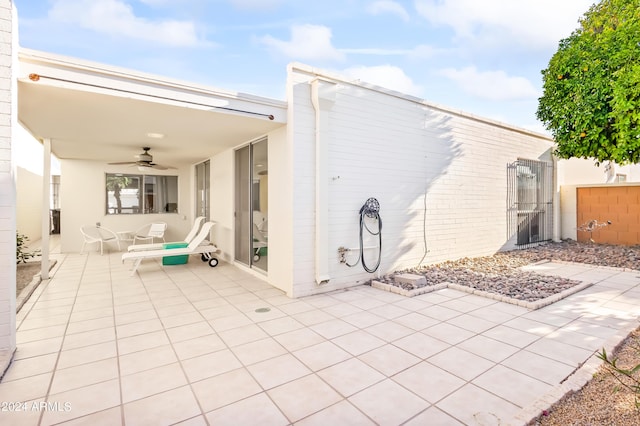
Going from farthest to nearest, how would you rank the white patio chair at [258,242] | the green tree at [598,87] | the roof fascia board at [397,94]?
the white patio chair at [258,242]
the green tree at [598,87]
the roof fascia board at [397,94]

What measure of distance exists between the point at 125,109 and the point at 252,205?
247cm

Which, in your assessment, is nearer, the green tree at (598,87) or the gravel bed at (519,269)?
the gravel bed at (519,269)

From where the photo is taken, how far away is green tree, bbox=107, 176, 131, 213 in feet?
28.4

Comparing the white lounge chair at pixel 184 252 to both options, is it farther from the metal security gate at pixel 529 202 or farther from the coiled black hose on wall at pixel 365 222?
the metal security gate at pixel 529 202

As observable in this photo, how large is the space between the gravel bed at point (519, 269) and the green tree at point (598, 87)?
2220mm

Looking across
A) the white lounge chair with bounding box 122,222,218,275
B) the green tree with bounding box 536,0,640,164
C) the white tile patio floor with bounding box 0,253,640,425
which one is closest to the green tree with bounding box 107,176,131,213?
the white lounge chair with bounding box 122,222,218,275

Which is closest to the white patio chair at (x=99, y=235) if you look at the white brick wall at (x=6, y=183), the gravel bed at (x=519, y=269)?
the white brick wall at (x=6, y=183)

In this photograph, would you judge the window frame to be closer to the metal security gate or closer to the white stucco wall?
the white stucco wall

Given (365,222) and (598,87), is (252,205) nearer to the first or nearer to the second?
(365,222)

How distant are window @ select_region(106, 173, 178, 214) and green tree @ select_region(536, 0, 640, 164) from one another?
31.2 ft

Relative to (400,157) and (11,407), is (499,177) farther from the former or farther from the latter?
(11,407)

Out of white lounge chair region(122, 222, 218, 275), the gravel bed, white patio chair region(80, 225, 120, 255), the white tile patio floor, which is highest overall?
white patio chair region(80, 225, 120, 255)

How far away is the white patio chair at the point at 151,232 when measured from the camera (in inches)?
333

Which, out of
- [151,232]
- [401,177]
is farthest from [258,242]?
[151,232]
